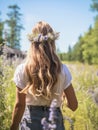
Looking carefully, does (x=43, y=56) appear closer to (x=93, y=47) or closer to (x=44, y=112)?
(x=44, y=112)

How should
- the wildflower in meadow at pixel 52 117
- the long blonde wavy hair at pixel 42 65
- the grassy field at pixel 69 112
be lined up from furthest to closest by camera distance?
the grassy field at pixel 69 112, the long blonde wavy hair at pixel 42 65, the wildflower in meadow at pixel 52 117

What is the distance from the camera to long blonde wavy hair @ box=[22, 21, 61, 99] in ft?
12.7

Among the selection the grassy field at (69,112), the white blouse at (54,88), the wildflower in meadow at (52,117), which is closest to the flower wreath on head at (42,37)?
the white blouse at (54,88)

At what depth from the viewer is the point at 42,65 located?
391 centimetres

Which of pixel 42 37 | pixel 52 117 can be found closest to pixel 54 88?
pixel 42 37

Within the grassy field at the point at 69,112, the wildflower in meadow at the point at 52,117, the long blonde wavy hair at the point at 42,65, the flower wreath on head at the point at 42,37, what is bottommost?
the grassy field at the point at 69,112

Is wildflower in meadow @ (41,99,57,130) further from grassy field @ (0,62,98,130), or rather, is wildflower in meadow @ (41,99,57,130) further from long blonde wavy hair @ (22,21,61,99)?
grassy field @ (0,62,98,130)

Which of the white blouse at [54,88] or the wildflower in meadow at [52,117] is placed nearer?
the wildflower in meadow at [52,117]

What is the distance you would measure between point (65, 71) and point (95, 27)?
138ft

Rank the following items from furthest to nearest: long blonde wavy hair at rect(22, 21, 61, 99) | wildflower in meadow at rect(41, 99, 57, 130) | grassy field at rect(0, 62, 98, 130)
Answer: grassy field at rect(0, 62, 98, 130), long blonde wavy hair at rect(22, 21, 61, 99), wildflower in meadow at rect(41, 99, 57, 130)

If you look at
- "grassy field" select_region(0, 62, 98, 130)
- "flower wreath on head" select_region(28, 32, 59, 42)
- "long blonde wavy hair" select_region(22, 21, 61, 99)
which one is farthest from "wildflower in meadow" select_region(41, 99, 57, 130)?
"grassy field" select_region(0, 62, 98, 130)

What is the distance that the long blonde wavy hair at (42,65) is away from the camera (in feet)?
12.7

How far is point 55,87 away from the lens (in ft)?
12.9

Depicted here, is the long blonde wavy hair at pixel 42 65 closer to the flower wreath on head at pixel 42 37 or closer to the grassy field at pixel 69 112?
the flower wreath on head at pixel 42 37
